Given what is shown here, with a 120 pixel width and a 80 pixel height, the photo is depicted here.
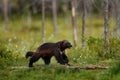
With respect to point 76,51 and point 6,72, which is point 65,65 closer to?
point 6,72

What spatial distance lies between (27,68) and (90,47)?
4.63m

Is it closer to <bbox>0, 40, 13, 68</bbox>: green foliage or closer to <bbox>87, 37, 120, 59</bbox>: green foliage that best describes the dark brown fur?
<bbox>0, 40, 13, 68</bbox>: green foliage

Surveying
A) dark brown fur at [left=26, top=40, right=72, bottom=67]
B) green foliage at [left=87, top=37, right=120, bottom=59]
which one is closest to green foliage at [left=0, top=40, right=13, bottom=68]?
dark brown fur at [left=26, top=40, right=72, bottom=67]

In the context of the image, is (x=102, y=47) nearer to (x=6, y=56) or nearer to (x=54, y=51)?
(x=54, y=51)

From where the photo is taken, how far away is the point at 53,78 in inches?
647

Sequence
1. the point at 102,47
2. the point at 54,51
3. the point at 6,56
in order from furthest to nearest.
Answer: the point at 102,47, the point at 6,56, the point at 54,51

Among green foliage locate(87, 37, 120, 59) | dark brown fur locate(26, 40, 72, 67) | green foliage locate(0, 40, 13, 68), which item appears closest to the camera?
dark brown fur locate(26, 40, 72, 67)

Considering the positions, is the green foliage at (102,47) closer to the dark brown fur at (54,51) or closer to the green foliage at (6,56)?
the dark brown fur at (54,51)

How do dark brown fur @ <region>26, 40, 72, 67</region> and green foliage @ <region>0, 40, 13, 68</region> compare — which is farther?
green foliage @ <region>0, 40, 13, 68</region>

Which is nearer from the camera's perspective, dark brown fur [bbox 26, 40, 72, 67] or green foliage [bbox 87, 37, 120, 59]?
dark brown fur [bbox 26, 40, 72, 67]

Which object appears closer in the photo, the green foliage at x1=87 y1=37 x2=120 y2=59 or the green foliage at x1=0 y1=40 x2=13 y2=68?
the green foliage at x1=0 y1=40 x2=13 y2=68

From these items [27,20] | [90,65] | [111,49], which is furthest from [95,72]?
[27,20]

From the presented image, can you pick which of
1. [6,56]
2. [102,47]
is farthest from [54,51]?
[102,47]

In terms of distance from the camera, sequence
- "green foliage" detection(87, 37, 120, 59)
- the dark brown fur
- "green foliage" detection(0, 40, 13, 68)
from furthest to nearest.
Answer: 1. "green foliage" detection(87, 37, 120, 59)
2. "green foliage" detection(0, 40, 13, 68)
3. the dark brown fur
